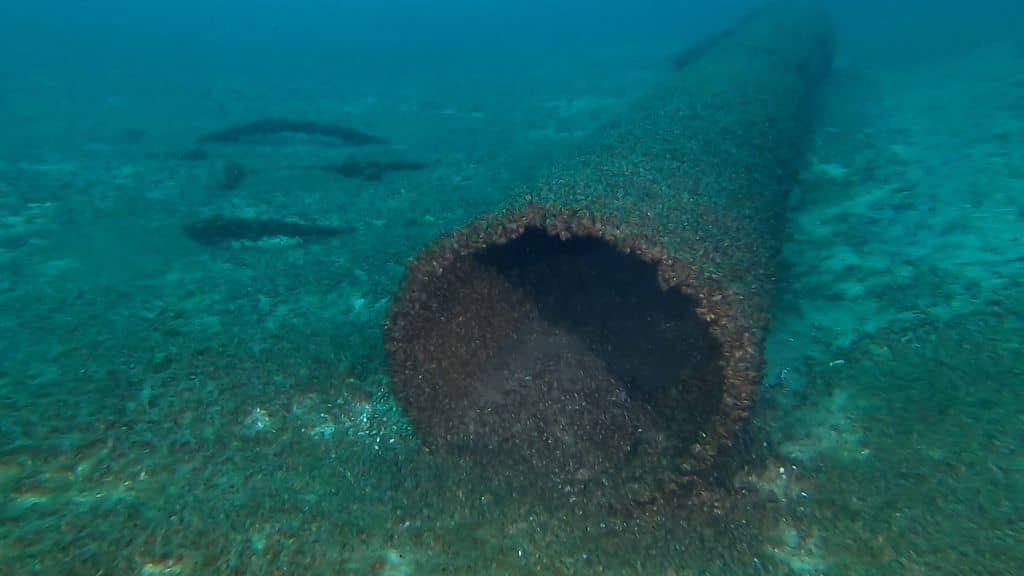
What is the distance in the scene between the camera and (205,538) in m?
4.75

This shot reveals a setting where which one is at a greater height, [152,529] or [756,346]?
[756,346]

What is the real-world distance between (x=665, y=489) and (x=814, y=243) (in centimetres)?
635

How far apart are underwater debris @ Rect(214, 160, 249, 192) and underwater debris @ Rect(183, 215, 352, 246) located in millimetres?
2079

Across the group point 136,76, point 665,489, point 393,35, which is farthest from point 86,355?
point 393,35

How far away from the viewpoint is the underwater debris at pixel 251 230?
11.0 metres

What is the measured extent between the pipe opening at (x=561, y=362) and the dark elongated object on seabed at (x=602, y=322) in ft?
0.06

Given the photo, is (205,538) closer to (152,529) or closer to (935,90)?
(152,529)

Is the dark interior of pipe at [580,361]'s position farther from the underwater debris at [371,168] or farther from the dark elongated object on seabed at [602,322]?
the underwater debris at [371,168]

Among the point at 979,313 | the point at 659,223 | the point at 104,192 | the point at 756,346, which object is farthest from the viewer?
the point at 104,192

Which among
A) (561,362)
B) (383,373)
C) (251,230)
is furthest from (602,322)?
(251,230)

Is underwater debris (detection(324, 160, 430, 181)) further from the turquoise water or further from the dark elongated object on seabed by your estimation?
the dark elongated object on seabed

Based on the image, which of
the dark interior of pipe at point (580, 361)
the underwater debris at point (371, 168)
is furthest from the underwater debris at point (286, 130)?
the dark interior of pipe at point (580, 361)

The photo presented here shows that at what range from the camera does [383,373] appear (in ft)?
22.4

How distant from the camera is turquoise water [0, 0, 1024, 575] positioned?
484 cm
